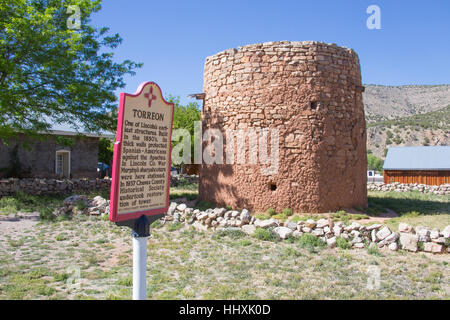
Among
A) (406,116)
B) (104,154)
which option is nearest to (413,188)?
(104,154)

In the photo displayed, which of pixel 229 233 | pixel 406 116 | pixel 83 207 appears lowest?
pixel 229 233

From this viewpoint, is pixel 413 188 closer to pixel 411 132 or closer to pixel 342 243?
pixel 342 243

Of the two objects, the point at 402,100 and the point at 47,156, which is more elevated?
the point at 402,100

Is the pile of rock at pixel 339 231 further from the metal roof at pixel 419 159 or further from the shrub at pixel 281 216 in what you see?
the metal roof at pixel 419 159

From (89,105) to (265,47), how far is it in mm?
7635

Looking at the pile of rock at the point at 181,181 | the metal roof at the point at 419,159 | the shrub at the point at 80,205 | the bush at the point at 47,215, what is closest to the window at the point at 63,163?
the pile of rock at the point at 181,181

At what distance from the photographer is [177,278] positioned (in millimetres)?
5562

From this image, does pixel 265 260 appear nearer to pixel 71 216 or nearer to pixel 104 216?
pixel 104 216

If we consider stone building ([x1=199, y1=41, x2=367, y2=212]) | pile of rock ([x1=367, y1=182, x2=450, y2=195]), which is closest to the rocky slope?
pile of rock ([x1=367, y1=182, x2=450, y2=195])

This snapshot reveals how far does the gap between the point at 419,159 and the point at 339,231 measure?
2219 cm

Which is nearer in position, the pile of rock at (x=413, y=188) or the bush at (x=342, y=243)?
the bush at (x=342, y=243)

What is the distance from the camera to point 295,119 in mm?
10016

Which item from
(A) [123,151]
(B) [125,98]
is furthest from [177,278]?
(B) [125,98]

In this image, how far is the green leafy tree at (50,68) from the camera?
40.2ft
